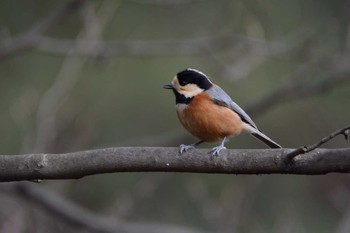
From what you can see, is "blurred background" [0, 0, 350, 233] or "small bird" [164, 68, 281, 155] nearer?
"small bird" [164, 68, 281, 155]

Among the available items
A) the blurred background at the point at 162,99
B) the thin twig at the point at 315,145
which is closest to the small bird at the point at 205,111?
the thin twig at the point at 315,145

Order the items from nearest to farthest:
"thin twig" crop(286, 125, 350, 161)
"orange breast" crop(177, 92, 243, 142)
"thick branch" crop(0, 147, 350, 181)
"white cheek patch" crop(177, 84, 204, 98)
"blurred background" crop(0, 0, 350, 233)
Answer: "thin twig" crop(286, 125, 350, 161), "thick branch" crop(0, 147, 350, 181), "orange breast" crop(177, 92, 243, 142), "white cheek patch" crop(177, 84, 204, 98), "blurred background" crop(0, 0, 350, 233)

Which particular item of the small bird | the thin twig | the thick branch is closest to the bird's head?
the small bird

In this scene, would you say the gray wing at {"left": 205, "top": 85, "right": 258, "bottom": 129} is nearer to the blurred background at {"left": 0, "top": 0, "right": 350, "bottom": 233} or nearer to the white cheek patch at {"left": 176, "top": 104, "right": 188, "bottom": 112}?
the white cheek patch at {"left": 176, "top": 104, "right": 188, "bottom": 112}

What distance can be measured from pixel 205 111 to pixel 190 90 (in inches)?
7.0

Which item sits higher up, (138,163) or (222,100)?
(222,100)

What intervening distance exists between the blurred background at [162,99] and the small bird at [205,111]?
1411mm

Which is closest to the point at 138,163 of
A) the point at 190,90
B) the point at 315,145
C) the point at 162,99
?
the point at 315,145

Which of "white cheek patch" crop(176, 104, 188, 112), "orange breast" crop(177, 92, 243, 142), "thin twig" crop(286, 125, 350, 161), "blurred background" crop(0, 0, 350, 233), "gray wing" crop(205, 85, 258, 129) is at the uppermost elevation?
"blurred background" crop(0, 0, 350, 233)

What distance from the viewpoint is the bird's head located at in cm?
459

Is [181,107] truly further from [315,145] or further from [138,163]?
[315,145]

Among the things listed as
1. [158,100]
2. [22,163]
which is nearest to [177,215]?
[158,100]

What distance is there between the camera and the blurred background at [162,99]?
6.34 meters

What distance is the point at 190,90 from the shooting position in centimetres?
460
